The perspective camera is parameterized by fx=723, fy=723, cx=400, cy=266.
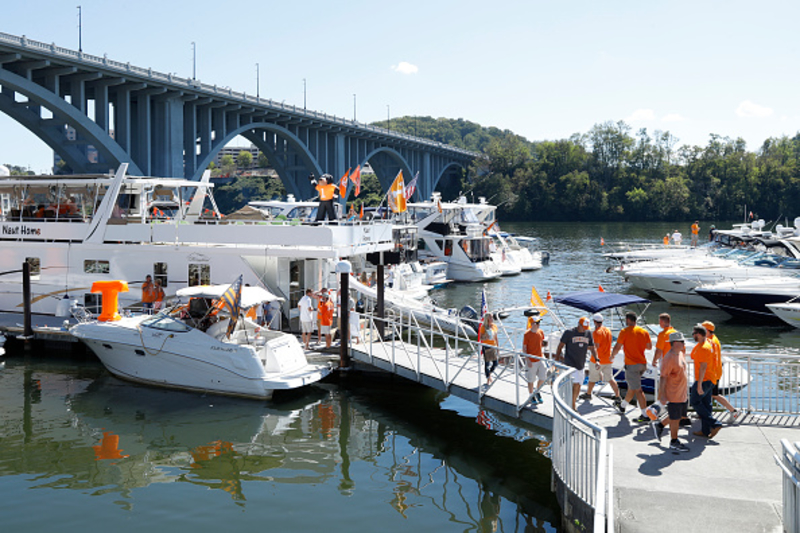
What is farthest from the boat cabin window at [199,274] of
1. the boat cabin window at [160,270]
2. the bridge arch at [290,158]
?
the bridge arch at [290,158]

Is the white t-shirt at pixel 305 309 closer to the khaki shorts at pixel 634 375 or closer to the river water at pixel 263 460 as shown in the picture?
the river water at pixel 263 460

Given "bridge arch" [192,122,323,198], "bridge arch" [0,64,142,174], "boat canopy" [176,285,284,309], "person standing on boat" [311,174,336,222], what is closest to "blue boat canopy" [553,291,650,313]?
"boat canopy" [176,285,284,309]

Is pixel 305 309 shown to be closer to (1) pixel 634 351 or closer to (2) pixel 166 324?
(2) pixel 166 324

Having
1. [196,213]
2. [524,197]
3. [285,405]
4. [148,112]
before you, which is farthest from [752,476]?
[524,197]

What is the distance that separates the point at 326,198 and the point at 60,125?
98.1ft

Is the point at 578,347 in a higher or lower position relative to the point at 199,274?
lower

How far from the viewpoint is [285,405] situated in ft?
54.4

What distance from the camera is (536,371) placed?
42.9 feet

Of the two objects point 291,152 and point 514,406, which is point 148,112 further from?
point 514,406

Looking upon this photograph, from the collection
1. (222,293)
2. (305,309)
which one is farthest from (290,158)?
(222,293)

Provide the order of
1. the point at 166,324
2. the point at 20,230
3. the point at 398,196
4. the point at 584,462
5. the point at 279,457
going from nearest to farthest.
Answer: the point at 584,462 < the point at 279,457 < the point at 166,324 < the point at 20,230 < the point at 398,196

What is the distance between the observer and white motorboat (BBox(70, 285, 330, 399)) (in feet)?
53.7

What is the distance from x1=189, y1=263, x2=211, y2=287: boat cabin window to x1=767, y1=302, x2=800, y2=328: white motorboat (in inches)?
790

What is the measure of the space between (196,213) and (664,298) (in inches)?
829
